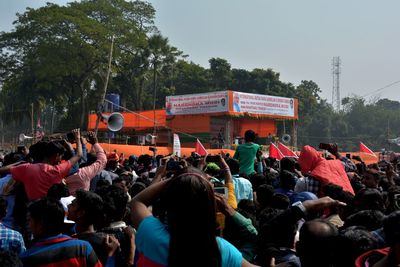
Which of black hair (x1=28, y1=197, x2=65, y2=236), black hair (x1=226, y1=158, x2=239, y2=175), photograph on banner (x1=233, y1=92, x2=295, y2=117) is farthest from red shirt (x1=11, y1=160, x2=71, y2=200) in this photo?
photograph on banner (x1=233, y1=92, x2=295, y2=117)

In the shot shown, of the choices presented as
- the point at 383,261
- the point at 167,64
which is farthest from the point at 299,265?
the point at 167,64

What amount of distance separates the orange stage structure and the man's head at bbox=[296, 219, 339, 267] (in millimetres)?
27567

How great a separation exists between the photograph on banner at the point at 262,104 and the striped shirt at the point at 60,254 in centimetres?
2873

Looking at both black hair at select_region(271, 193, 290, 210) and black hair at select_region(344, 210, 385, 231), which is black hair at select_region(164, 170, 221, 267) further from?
black hair at select_region(271, 193, 290, 210)

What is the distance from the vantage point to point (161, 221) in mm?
2400

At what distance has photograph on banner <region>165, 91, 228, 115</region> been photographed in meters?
31.5

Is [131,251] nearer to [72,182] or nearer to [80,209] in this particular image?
[80,209]

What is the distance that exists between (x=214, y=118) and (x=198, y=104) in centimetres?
152

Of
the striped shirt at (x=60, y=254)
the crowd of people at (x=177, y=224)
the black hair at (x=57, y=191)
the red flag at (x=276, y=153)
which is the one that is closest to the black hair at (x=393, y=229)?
the crowd of people at (x=177, y=224)

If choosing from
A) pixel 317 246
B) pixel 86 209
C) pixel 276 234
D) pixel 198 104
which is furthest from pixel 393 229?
pixel 198 104

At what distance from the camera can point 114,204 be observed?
392 centimetres

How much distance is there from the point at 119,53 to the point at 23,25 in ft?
23.7

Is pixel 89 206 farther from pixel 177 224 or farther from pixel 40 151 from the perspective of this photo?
pixel 177 224

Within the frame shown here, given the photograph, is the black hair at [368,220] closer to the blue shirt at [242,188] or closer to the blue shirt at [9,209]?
the blue shirt at [242,188]
